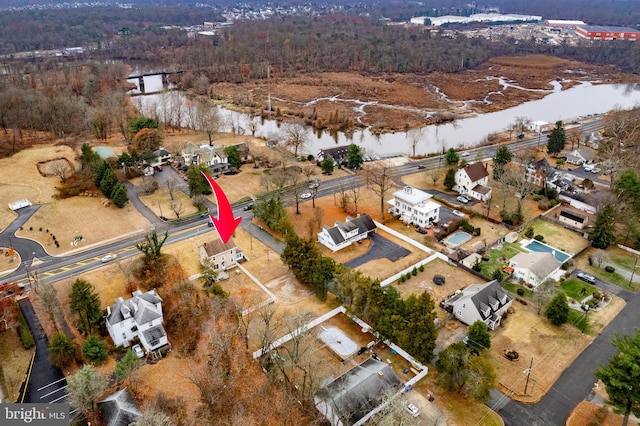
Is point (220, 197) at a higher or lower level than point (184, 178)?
higher

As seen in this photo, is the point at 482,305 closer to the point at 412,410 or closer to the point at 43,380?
the point at 412,410

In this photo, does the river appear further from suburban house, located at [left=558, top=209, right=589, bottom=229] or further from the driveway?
the driveway

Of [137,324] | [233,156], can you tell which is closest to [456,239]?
[137,324]

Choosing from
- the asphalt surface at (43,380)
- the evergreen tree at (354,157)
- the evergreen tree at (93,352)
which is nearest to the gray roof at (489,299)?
the evergreen tree at (93,352)

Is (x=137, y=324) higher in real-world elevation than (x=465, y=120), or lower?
lower

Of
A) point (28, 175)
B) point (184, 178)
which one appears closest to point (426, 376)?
point (184, 178)

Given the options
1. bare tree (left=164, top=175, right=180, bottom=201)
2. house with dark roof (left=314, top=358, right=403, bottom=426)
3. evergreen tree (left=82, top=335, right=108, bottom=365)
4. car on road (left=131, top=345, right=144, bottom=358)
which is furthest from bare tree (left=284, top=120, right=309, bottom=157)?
house with dark roof (left=314, top=358, right=403, bottom=426)

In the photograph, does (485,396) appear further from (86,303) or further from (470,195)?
(470,195)
